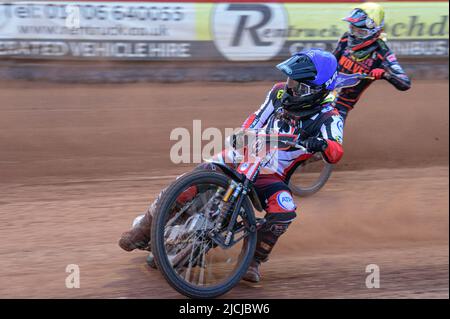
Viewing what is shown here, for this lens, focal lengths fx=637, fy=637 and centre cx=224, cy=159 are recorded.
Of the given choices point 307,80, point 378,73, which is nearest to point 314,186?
point 378,73

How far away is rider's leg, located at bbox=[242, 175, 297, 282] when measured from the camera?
4.95 m

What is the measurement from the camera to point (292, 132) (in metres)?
5.10

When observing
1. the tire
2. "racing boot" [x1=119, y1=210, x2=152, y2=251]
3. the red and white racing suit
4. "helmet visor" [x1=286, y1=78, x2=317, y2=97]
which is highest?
"helmet visor" [x1=286, y1=78, x2=317, y2=97]

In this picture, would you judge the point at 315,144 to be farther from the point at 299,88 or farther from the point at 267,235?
the point at 267,235

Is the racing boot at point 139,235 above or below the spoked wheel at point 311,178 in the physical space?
above

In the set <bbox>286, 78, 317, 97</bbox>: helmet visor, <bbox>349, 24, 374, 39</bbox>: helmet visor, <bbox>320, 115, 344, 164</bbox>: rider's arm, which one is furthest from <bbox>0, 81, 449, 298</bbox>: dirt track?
<bbox>349, 24, 374, 39</bbox>: helmet visor

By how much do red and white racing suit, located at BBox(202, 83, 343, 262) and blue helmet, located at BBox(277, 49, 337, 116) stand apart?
11 centimetres

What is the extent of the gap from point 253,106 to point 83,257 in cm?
613

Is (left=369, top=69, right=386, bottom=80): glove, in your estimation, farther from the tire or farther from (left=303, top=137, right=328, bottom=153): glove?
(left=303, top=137, right=328, bottom=153): glove

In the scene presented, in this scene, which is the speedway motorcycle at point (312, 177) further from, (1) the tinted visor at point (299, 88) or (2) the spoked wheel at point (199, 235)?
(2) the spoked wheel at point (199, 235)

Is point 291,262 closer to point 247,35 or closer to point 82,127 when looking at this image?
point 82,127

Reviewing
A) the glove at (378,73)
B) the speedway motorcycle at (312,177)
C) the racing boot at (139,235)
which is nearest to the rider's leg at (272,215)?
the racing boot at (139,235)

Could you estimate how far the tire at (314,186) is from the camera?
7480mm

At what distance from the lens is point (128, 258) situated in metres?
5.45
